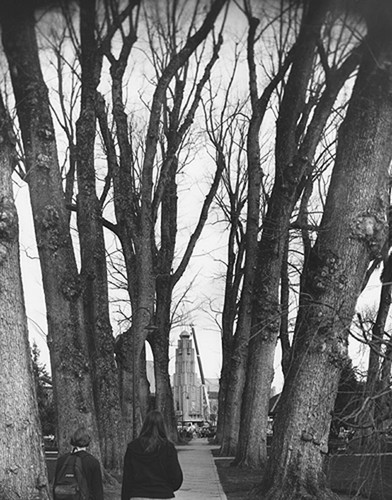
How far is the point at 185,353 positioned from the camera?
329 ft

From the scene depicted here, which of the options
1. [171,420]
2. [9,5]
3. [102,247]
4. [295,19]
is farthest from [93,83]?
[171,420]

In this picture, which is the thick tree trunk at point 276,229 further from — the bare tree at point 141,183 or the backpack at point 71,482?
the backpack at point 71,482

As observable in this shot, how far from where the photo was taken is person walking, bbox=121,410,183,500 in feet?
22.5

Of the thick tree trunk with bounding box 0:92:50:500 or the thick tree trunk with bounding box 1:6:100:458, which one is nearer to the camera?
the thick tree trunk with bounding box 0:92:50:500

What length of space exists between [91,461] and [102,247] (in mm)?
9264

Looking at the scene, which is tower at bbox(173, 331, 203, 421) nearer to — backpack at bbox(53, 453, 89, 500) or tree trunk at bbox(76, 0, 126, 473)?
tree trunk at bbox(76, 0, 126, 473)

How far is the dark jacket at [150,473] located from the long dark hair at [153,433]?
0.03 m

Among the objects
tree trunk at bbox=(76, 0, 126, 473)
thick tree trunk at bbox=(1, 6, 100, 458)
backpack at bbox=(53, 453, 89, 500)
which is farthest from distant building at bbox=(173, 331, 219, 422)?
backpack at bbox=(53, 453, 89, 500)

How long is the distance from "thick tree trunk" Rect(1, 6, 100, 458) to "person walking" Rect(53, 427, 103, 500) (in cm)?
523

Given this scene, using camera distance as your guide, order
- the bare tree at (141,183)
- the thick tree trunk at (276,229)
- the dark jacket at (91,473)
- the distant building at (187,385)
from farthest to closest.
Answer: the distant building at (187,385), the bare tree at (141,183), the thick tree trunk at (276,229), the dark jacket at (91,473)

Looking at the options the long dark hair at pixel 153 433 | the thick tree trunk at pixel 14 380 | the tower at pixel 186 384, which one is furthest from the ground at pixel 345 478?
the tower at pixel 186 384

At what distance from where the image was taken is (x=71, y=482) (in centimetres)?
717

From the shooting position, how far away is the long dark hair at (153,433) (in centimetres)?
699

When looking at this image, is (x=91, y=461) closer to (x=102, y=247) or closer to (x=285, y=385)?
(x=285, y=385)
